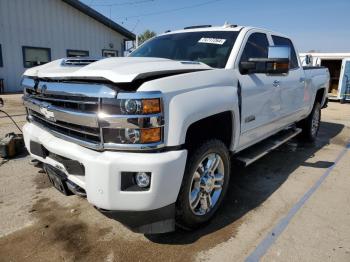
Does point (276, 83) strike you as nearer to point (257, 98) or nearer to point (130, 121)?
point (257, 98)

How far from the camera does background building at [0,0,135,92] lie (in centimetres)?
1509

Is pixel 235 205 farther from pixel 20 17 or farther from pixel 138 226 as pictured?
pixel 20 17

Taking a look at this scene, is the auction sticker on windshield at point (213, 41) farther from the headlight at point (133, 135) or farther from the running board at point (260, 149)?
the headlight at point (133, 135)

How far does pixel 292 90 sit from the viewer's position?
4602 millimetres

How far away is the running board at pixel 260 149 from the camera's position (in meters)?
3.55

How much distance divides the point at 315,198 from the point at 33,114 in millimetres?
3322

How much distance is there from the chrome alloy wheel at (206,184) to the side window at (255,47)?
1.25m

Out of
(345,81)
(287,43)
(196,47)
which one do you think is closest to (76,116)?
(196,47)

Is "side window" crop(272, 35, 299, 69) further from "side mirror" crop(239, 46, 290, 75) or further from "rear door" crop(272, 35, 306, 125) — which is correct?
"side mirror" crop(239, 46, 290, 75)

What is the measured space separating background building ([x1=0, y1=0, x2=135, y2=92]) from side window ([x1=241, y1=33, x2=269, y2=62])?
14.6 metres

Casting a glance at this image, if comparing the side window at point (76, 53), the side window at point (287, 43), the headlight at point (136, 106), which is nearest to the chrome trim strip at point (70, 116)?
the headlight at point (136, 106)

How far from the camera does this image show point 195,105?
2.48 metres

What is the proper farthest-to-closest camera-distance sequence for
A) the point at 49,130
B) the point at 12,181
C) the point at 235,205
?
the point at 12,181 → the point at 235,205 → the point at 49,130

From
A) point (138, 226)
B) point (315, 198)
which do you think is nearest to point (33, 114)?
point (138, 226)
